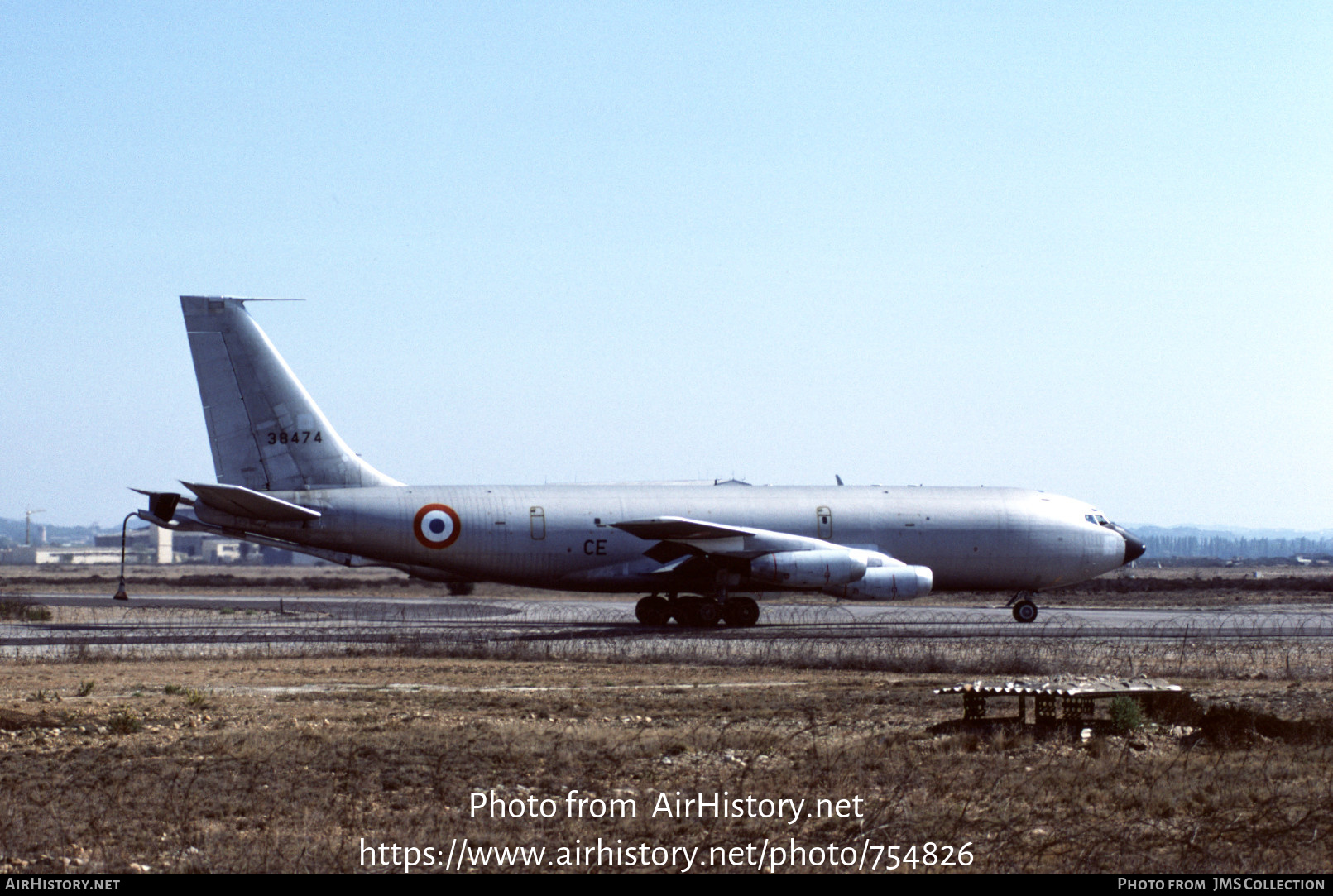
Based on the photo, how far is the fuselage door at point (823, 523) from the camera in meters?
39.3

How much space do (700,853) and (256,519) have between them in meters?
27.3

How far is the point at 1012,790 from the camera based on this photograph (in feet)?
39.4

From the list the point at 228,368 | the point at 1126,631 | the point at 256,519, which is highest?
the point at 228,368

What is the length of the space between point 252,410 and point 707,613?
46.8ft

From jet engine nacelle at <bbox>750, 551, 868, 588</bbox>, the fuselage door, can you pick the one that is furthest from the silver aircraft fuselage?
jet engine nacelle at <bbox>750, 551, 868, 588</bbox>

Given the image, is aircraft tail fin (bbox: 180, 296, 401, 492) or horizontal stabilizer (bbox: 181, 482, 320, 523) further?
aircraft tail fin (bbox: 180, 296, 401, 492)

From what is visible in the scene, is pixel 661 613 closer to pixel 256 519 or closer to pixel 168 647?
pixel 256 519

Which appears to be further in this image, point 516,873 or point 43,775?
point 43,775

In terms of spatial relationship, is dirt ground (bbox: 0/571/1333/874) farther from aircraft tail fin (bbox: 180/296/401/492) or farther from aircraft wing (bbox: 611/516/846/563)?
aircraft tail fin (bbox: 180/296/401/492)

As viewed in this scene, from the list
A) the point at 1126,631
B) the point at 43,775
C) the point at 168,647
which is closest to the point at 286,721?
the point at 43,775

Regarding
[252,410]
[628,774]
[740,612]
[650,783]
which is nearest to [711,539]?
[740,612]

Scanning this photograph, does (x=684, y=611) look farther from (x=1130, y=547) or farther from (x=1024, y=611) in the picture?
(x=1130, y=547)

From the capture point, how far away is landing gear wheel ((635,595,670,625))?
129ft

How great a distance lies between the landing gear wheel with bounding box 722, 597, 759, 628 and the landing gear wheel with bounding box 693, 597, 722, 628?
0.22 meters
